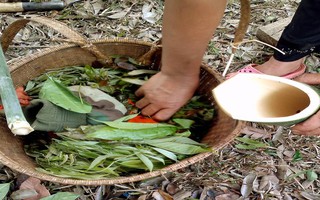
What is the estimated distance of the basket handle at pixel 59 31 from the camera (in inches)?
48.3

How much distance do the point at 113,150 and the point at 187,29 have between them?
14.1 inches

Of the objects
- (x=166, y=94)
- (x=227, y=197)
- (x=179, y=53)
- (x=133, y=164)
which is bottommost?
(x=227, y=197)

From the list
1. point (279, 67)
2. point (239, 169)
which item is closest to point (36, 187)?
point (239, 169)

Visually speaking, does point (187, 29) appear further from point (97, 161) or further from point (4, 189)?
point (4, 189)

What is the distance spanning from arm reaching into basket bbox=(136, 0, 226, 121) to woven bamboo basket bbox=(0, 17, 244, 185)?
0.12 m

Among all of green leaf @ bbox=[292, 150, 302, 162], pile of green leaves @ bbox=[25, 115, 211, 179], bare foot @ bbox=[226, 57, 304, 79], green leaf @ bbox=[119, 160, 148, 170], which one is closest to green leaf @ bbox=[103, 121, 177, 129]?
pile of green leaves @ bbox=[25, 115, 211, 179]

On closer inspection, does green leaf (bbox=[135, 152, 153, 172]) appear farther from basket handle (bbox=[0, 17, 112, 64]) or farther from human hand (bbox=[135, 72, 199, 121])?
basket handle (bbox=[0, 17, 112, 64])

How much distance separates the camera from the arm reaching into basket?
1053 millimetres

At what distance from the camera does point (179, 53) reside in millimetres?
1140

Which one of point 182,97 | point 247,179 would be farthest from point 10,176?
point 247,179

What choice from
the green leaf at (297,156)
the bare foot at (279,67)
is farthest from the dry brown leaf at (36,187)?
the bare foot at (279,67)

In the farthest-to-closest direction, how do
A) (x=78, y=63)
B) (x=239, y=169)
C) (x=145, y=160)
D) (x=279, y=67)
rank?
(x=279, y=67), (x=78, y=63), (x=239, y=169), (x=145, y=160)

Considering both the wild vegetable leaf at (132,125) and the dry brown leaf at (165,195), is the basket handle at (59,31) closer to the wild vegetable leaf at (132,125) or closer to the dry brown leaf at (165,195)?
the wild vegetable leaf at (132,125)

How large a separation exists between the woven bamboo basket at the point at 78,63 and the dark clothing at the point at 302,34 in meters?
0.36
